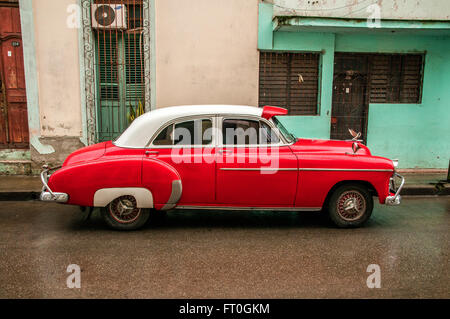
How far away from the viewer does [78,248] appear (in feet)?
13.9

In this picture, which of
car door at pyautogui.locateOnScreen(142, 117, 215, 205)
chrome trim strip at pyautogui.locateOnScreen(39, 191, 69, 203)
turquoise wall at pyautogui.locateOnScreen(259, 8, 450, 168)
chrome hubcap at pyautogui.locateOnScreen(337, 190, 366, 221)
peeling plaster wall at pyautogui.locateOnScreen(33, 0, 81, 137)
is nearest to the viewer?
chrome trim strip at pyautogui.locateOnScreen(39, 191, 69, 203)

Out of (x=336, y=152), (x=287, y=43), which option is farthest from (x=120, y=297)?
(x=287, y=43)

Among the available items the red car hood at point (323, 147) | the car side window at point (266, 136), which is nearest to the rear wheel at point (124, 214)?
the car side window at point (266, 136)

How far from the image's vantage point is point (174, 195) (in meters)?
4.68

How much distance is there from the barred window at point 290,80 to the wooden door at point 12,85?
548cm

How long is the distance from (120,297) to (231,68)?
6358 millimetres

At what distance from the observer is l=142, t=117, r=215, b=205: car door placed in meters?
4.69

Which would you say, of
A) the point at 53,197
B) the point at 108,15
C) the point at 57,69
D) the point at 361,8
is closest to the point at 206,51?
the point at 108,15

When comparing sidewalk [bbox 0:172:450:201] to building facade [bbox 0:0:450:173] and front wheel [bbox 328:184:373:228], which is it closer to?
building facade [bbox 0:0:450:173]

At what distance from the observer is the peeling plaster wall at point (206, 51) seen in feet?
27.1

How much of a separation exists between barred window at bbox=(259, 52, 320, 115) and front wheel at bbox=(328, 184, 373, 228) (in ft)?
13.9

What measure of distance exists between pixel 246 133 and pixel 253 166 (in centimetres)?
46

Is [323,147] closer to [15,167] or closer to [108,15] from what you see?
[108,15]

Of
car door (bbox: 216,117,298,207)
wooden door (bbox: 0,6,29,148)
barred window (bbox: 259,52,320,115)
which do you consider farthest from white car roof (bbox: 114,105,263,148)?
wooden door (bbox: 0,6,29,148)
